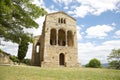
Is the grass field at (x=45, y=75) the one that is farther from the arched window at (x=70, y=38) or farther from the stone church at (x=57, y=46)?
the arched window at (x=70, y=38)

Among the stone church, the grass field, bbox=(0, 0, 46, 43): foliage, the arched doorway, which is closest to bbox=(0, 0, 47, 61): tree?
bbox=(0, 0, 46, 43): foliage

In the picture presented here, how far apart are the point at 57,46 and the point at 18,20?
73.2 ft

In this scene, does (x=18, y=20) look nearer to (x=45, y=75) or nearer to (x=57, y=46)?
(x=45, y=75)

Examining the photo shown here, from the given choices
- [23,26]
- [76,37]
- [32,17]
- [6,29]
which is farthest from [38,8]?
[76,37]

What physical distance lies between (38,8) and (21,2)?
163 centimetres

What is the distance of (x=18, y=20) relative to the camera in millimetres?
14891

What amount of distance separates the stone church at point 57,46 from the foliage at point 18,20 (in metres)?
19.1

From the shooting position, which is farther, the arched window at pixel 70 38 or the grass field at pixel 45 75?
the arched window at pixel 70 38

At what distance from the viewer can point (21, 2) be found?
1395cm

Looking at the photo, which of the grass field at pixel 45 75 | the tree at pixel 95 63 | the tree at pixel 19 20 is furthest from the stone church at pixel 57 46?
the tree at pixel 19 20

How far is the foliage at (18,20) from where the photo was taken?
1387cm

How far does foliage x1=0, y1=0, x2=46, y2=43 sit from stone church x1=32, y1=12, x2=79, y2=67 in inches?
751

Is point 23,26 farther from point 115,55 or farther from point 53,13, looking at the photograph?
point 115,55

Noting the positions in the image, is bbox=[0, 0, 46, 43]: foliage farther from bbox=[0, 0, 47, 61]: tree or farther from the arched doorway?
the arched doorway
